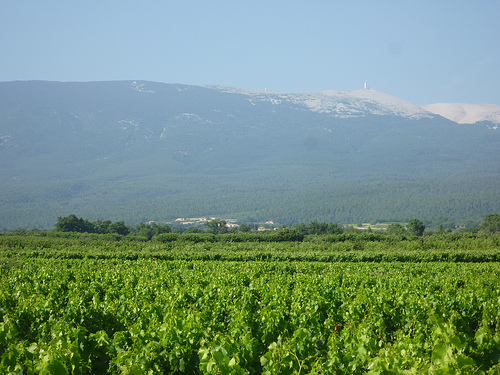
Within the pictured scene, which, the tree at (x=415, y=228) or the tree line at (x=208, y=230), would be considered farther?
the tree at (x=415, y=228)

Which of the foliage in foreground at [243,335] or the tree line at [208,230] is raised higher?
the foliage in foreground at [243,335]

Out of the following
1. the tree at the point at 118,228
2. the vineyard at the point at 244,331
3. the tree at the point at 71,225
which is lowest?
the tree at the point at 118,228

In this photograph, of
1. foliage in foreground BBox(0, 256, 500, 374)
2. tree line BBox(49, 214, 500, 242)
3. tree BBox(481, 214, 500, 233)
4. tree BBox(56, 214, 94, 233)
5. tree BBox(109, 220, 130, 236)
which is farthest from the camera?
tree BBox(481, 214, 500, 233)

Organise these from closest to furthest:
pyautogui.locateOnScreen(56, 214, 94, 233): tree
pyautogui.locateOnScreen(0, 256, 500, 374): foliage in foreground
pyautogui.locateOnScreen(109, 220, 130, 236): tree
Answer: pyautogui.locateOnScreen(0, 256, 500, 374): foliage in foreground, pyautogui.locateOnScreen(56, 214, 94, 233): tree, pyautogui.locateOnScreen(109, 220, 130, 236): tree

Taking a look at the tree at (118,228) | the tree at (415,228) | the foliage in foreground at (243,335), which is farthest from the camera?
the tree at (415,228)

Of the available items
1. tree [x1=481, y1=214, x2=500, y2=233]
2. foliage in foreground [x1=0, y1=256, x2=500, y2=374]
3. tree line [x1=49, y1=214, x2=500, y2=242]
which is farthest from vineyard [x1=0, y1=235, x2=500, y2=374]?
tree [x1=481, y1=214, x2=500, y2=233]

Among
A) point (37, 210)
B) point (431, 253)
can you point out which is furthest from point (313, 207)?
point (431, 253)

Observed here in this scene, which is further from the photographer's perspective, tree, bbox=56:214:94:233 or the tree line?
tree, bbox=56:214:94:233

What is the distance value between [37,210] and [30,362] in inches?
A: 7610

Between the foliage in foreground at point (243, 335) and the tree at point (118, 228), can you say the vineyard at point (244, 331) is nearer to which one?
the foliage in foreground at point (243, 335)

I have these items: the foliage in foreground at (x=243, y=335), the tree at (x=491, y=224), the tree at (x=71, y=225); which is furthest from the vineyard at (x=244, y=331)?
the tree at (x=491, y=224)

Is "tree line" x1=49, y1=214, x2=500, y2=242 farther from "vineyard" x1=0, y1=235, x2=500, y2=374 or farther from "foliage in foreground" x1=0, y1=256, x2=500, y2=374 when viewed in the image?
"foliage in foreground" x1=0, y1=256, x2=500, y2=374

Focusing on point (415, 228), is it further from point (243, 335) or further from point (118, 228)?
point (243, 335)

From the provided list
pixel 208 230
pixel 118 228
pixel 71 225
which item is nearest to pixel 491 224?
pixel 208 230
